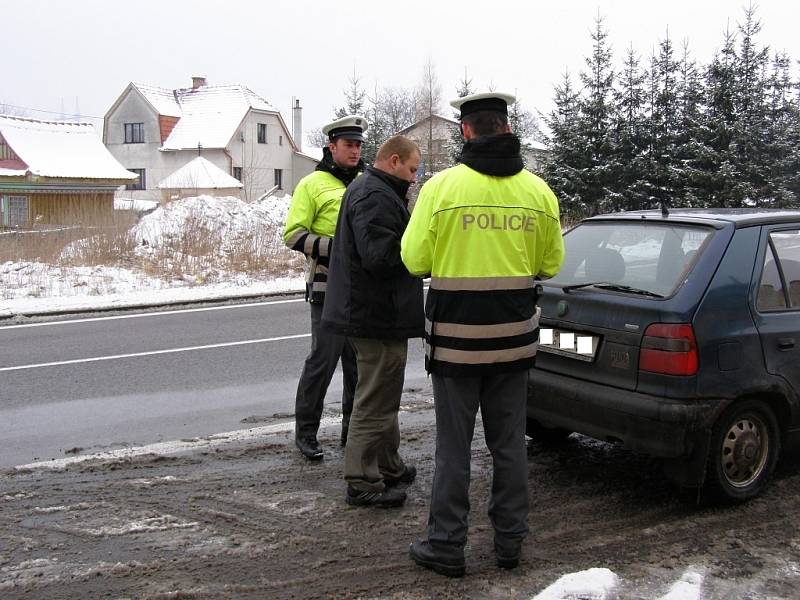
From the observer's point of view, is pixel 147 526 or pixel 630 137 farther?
pixel 630 137

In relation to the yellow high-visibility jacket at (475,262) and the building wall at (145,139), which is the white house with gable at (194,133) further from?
the yellow high-visibility jacket at (475,262)

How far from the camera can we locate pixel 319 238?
521cm

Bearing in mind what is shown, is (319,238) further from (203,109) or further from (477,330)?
(203,109)

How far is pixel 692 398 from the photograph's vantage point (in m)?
4.12

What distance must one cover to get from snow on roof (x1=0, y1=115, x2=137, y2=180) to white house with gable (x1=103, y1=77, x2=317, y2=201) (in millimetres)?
9861

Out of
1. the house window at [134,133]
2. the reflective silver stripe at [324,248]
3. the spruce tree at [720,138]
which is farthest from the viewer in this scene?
the house window at [134,133]

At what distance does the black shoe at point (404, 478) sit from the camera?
15.6 ft

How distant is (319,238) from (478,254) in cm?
185

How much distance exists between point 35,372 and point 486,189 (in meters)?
6.27

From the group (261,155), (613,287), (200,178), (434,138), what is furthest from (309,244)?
(261,155)

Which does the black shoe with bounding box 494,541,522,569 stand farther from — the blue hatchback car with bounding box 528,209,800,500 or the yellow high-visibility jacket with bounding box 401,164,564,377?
the blue hatchback car with bounding box 528,209,800,500

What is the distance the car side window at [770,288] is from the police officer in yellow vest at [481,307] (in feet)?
4.57

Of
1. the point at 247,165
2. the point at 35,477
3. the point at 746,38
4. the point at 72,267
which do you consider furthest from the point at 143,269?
the point at 247,165

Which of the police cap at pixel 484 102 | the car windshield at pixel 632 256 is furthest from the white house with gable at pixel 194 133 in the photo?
the police cap at pixel 484 102
